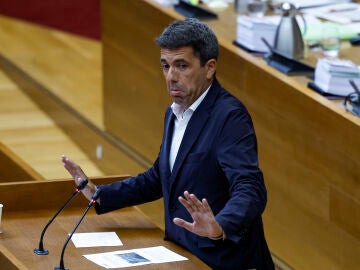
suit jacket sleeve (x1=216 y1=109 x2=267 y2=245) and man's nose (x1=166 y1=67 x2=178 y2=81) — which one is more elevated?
man's nose (x1=166 y1=67 x2=178 y2=81)

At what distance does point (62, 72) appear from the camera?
4.85m

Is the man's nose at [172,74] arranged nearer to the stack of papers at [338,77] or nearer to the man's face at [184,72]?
the man's face at [184,72]

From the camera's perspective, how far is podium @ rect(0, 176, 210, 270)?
1999 mm

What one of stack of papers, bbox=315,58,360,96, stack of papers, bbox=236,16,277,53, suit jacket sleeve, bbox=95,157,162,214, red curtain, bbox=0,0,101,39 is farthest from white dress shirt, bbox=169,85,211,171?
red curtain, bbox=0,0,101,39

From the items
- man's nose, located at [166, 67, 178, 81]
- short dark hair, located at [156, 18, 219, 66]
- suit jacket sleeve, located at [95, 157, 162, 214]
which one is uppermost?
short dark hair, located at [156, 18, 219, 66]

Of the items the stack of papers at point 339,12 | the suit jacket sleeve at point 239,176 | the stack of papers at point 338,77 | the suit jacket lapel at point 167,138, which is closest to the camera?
the suit jacket sleeve at point 239,176

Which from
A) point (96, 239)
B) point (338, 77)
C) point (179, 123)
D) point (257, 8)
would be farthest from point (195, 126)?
point (257, 8)

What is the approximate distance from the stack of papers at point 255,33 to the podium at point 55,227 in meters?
0.96

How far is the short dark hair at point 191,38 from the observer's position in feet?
6.43

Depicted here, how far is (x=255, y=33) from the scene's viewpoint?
3.19 metres

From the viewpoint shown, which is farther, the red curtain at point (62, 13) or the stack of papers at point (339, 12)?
the red curtain at point (62, 13)

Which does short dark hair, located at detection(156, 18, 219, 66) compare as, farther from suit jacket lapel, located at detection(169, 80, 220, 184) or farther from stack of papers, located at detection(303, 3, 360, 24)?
stack of papers, located at detection(303, 3, 360, 24)

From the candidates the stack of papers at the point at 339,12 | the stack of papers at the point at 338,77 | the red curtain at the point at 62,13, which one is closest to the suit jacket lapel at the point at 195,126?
the stack of papers at the point at 338,77

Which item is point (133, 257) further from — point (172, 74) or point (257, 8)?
point (257, 8)
